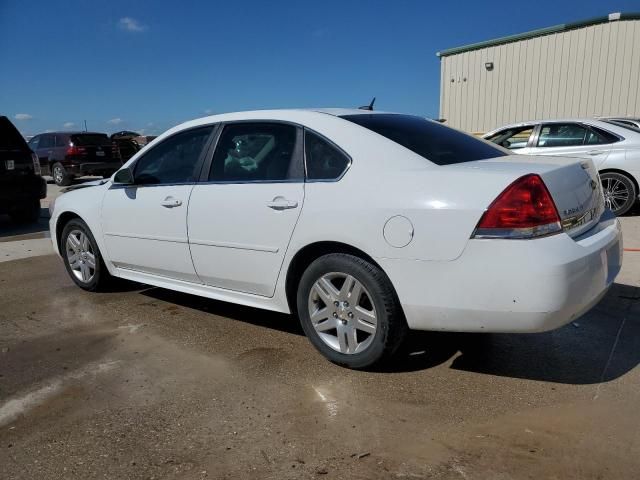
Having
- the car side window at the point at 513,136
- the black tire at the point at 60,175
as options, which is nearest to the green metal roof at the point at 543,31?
the car side window at the point at 513,136

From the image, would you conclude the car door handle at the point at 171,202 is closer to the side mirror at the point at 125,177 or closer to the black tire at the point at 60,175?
the side mirror at the point at 125,177

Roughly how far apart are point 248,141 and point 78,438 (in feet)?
6.78

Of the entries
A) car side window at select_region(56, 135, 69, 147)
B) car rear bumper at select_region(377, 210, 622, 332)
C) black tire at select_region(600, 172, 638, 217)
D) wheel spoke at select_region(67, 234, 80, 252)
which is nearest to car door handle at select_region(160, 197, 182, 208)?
wheel spoke at select_region(67, 234, 80, 252)

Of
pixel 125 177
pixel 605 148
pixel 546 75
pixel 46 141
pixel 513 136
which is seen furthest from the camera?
pixel 546 75

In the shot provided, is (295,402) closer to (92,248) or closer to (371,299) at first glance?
(371,299)

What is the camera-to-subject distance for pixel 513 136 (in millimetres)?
9312

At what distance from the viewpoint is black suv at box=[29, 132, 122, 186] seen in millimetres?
16328

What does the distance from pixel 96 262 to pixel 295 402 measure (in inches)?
107

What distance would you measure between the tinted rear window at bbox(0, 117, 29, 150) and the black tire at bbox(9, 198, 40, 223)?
90 cm

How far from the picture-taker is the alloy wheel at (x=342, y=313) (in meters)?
3.10

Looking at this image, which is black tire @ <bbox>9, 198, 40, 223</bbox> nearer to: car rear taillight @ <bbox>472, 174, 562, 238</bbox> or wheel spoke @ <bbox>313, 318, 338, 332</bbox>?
wheel spoke @ <bbox>313, 318, 338, 332</bbox>

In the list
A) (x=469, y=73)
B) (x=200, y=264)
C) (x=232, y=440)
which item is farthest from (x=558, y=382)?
(x=469, y=73)

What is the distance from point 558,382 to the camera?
3.07 m

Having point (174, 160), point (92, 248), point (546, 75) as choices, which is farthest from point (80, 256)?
point (546, 75)
